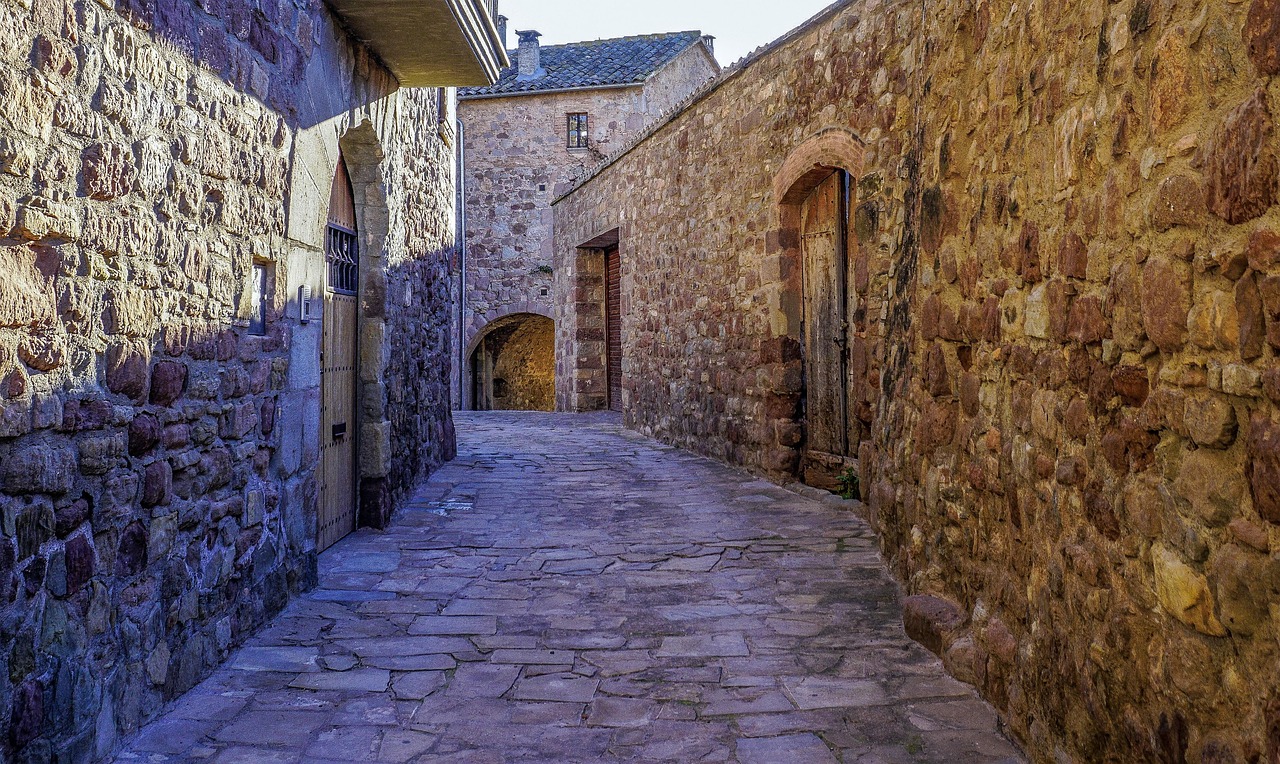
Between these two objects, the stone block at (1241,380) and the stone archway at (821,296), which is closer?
the stone block at (1241,380)

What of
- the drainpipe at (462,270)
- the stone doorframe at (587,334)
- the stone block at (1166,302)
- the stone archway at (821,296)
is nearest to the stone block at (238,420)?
the stone block at (1166,302)

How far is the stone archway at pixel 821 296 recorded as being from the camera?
6816 millimetres

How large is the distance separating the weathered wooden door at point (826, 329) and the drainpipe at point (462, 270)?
1215 centimetres

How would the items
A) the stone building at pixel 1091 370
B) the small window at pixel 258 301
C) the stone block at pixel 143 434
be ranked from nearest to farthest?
1. the stone building at pixel 1091 370
2. the stone block at pixel 143 434
3. the small window at pixel 258 301

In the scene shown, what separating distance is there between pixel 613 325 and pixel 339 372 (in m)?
9.55

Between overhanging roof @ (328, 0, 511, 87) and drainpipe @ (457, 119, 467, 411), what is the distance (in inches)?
499

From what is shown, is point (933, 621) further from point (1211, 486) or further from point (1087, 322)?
point (1211, 486)

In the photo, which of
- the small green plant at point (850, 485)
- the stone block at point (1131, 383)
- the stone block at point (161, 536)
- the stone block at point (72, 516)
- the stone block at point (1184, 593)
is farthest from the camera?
the small green plant at point (850, 485)

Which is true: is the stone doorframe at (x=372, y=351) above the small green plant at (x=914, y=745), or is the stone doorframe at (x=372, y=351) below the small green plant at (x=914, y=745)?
above

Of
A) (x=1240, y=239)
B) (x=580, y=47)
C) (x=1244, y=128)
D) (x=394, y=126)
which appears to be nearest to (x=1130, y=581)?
(x=1240, y=239)

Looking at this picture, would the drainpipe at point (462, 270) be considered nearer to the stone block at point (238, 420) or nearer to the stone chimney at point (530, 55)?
the stone chimney at point (530, 55)

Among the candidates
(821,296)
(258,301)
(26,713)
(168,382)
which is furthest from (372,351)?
(26,713)

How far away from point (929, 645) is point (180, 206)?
9.39 feet

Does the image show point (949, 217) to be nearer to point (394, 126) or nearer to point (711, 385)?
point (394, 126)
